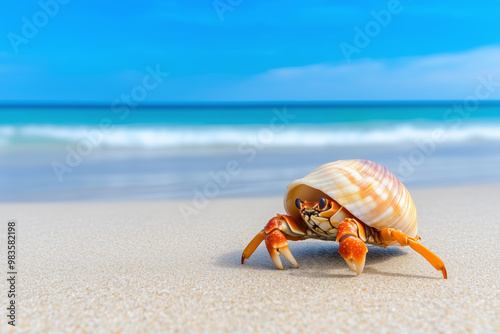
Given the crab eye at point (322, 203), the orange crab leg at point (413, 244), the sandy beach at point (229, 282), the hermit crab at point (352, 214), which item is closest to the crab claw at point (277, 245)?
the hermit crab at point (352, 214)

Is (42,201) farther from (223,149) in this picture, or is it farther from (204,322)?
(223,149)

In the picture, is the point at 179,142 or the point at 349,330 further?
the point at 179,142

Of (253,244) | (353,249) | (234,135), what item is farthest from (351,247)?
(234,135)

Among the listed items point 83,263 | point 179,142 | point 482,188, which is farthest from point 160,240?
point 179,142

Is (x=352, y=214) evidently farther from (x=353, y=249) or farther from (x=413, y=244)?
(x=413, y=244)

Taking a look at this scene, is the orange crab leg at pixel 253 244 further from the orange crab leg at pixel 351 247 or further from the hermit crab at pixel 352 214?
the orange crab leg at pixel 351 247

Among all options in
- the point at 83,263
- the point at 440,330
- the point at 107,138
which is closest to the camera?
the point at 440,330
